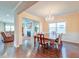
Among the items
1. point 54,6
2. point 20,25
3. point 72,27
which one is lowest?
point 72,27

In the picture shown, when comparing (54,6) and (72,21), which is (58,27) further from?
(54,6)

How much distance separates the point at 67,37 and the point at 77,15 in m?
2.12

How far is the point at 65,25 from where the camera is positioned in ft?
29.0

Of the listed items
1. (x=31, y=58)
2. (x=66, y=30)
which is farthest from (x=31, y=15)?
(x=31, y=58)

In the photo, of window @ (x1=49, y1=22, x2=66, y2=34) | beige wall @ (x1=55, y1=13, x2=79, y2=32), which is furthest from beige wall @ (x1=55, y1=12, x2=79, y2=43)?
window @ (x1=49, y1=22, x2=66, y2=34)

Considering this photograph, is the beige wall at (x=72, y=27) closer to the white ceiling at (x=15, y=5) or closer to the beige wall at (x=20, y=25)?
the beige wall at (x=20, y=25)

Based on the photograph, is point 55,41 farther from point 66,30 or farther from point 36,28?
point 36,28

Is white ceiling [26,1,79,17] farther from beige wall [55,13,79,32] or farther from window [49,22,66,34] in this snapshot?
window [49,22,66,34]

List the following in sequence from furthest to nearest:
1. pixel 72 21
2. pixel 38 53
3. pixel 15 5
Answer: pixel 72 21 → pixel 15 5 → pixel 38 53

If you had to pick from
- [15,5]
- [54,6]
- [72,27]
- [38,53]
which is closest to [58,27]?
[72,27]

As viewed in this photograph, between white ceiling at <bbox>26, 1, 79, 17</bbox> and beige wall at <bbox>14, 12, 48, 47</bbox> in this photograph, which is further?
beige wall at <bbox>14, 12, 48, 47</bbox>

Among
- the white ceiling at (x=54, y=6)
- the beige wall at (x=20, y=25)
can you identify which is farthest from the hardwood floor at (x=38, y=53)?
the white ceiling at (x=54, y=6)

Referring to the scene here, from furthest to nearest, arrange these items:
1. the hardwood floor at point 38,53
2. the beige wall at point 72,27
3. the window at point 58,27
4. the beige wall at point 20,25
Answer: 1. the window at point 58,27
2. the beige wall at point 72,27
3. the beige wall at point 20,25
4. the hardwood floor at point 38,53

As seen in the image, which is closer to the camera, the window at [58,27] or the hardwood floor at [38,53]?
the hardwood floor at [38,53]
